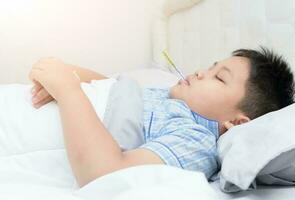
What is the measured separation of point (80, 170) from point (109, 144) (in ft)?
0.22

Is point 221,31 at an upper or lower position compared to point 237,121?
upper

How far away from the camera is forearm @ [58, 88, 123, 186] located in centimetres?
76

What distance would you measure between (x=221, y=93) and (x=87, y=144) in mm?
349

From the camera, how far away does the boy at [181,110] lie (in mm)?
786

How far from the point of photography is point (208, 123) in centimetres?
97

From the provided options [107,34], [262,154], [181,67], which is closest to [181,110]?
[262,154]

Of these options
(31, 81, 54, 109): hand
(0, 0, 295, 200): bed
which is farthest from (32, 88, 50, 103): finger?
(0, 0, 295, 200): bed

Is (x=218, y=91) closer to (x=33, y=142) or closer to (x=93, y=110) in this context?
(x=93, y=110)

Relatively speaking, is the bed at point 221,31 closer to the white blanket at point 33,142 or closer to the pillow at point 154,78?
the pillow at point 154,78

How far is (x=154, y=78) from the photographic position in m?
1.61

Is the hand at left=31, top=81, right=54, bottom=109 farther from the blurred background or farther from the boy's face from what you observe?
the blurred background

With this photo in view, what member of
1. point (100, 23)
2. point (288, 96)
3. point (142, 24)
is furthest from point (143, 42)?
point (288, 96)

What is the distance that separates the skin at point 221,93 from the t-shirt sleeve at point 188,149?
0.35ft

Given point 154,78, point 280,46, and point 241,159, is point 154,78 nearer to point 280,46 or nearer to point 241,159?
point 280,46
